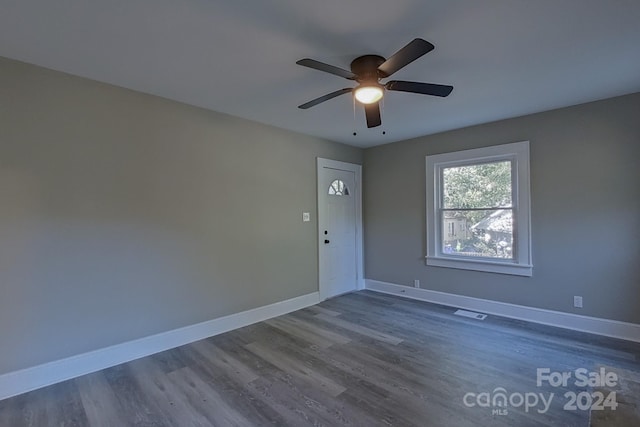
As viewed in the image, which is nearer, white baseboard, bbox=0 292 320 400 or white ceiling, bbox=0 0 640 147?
white ceiling, bbox=0 0 640 147

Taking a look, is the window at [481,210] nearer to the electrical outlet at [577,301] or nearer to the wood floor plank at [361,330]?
the electrical outlet at [577,301]

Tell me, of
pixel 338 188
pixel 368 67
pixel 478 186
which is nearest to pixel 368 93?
pixel 368 67

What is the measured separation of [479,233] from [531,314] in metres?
1.13

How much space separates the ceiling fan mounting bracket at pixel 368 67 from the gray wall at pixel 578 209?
8.18 feet

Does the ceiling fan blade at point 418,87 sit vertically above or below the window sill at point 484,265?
above

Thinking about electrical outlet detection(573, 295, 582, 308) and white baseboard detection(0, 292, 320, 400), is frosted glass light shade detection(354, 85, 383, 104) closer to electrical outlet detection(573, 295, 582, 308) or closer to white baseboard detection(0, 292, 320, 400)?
white baseboard detection(0, 292, 320, 400)

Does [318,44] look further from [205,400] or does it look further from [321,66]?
[205,400]

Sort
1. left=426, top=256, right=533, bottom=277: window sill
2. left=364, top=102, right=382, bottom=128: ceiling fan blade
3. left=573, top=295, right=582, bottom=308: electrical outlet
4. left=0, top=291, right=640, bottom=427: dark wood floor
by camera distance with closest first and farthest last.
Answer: left=0, top=291, right=640, bottom=427: dark wood floor, left=364, top=102, right=382, bottom=128: ceiling fan blade, left=573, top=295, right=582, bottom=308: electrical outlet, left=426, top=256, right=533, bottom=277: window sill

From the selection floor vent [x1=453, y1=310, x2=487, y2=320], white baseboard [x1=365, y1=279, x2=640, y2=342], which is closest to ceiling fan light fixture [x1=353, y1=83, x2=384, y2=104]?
floor vent [x1=453, y1=310, x2=487, y2=320]

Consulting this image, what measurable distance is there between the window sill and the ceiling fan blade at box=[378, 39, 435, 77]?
304cm

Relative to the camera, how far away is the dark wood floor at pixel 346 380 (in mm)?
2029

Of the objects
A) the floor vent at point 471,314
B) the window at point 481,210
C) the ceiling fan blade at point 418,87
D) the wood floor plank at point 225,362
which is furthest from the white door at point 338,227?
the ceiling fan blade at point 418,87

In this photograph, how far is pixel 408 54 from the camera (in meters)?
1.85

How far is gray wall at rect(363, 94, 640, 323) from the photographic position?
125 inches
